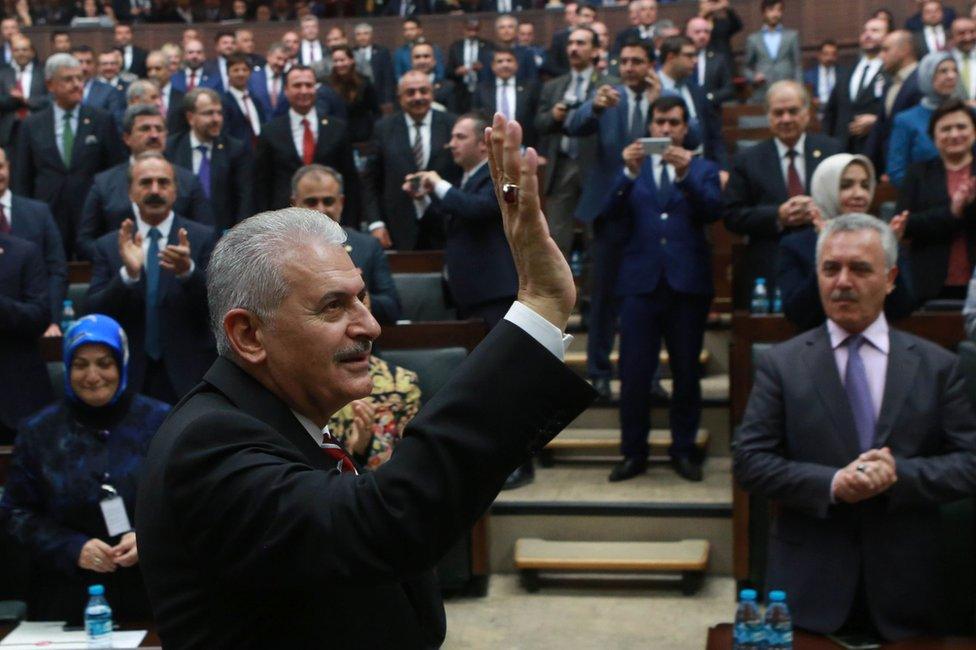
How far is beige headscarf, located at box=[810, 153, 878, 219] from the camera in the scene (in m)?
3.95

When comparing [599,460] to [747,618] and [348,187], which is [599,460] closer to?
[348,187]

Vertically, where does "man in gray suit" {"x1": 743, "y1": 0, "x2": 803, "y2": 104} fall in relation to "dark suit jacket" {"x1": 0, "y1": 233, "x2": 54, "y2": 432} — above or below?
above

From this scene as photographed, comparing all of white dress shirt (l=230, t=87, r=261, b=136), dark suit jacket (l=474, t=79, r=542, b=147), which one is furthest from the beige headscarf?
white dress shirt (l=230, t=87, r=261, b=136)

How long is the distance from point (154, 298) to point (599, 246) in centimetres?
163

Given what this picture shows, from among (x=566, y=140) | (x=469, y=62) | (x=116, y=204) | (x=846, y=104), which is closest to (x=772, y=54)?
(x=846, y=104)

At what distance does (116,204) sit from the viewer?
4742mm

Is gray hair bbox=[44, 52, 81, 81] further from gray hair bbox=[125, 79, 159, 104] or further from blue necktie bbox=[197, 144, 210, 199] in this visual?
blue necktie bbox=[197, 144, 210, 199]

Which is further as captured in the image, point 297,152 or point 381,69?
point 381,69

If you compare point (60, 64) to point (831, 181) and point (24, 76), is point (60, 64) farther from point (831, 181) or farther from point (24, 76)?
point (831, 181)

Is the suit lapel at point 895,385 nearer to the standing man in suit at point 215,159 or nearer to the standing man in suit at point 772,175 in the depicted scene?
the standing man in suit at point 772,175

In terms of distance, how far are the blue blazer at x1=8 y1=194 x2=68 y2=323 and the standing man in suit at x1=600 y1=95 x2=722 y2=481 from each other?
1.92 m

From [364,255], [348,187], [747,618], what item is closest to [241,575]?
[747,618]

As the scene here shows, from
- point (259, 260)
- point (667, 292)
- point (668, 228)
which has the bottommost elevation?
point (667, 292)

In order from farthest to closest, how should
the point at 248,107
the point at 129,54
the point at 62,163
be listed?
the point at 129,54 < the point at 248,107 < the point at 62,163
